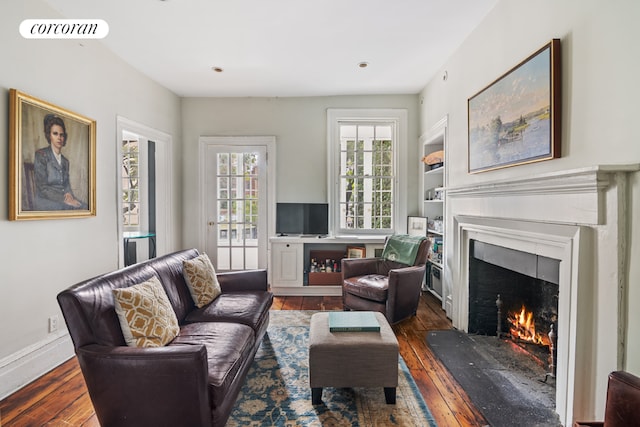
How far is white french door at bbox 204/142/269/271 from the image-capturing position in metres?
4.74

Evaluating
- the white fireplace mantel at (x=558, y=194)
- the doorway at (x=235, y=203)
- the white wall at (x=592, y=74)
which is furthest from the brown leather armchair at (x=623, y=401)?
the doorway at (x=235, y=203)

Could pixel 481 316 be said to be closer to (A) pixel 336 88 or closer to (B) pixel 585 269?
(B) pixel 585 269

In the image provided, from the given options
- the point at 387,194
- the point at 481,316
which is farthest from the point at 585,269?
the point at 387,194

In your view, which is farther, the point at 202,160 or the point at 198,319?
the point at 202,160

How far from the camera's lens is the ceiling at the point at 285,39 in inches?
101

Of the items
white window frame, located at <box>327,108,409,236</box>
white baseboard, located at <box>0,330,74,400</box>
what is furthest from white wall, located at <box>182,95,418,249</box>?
white baseboard, located at <box>0,330,74,400</box>

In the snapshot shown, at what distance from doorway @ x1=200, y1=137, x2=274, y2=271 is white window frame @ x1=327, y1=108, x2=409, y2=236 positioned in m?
0.97

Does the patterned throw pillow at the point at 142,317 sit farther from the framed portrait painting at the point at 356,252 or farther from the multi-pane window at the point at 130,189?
the multi-pane window at the point at 130,189

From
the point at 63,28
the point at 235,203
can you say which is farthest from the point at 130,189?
the point at 63,28

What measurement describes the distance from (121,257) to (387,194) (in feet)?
11.3

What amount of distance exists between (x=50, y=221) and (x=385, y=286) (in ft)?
9.74

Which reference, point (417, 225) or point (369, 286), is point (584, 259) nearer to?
point (369, 286)

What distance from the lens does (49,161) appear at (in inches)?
98.7

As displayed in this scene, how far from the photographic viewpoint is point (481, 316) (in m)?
2.96
